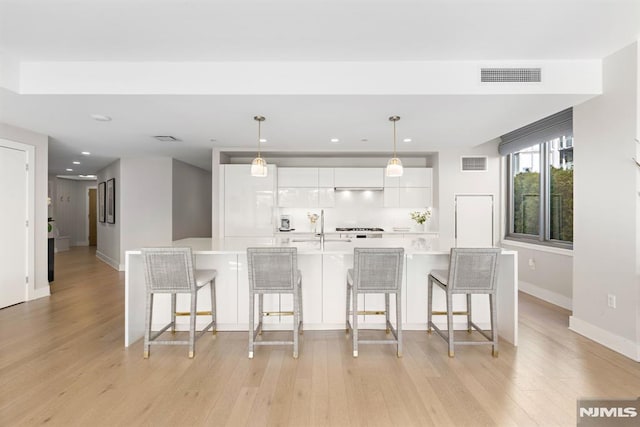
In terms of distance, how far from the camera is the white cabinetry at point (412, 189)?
19.3 ft

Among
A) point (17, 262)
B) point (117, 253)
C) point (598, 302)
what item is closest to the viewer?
point (598, 302)

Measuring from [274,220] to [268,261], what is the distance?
10.0ft

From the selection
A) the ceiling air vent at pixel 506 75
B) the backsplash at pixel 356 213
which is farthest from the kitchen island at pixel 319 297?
the backsplash at pixel 356 213

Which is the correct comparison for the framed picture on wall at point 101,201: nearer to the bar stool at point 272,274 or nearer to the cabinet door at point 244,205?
the cabinet door at point 244,205

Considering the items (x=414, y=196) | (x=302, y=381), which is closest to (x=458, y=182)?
(x=414, y=196)

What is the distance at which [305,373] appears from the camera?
2.48 m

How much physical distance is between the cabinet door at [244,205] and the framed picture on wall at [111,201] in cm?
314

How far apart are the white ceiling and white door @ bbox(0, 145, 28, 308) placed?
0.59 meters

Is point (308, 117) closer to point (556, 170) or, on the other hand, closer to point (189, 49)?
point (189, 49)

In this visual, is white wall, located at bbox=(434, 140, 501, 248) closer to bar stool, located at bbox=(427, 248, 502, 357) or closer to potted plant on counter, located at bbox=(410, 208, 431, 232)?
potted plant on counter, located at bbox=(410, 208, 431, 232)

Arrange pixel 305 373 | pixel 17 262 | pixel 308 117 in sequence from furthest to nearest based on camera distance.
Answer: pixel 17 262 → pixel 308 117 → pixel 305 373

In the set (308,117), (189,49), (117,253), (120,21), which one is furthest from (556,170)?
(117,253)

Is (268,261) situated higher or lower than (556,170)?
lower

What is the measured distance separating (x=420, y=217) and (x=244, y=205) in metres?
3.26
